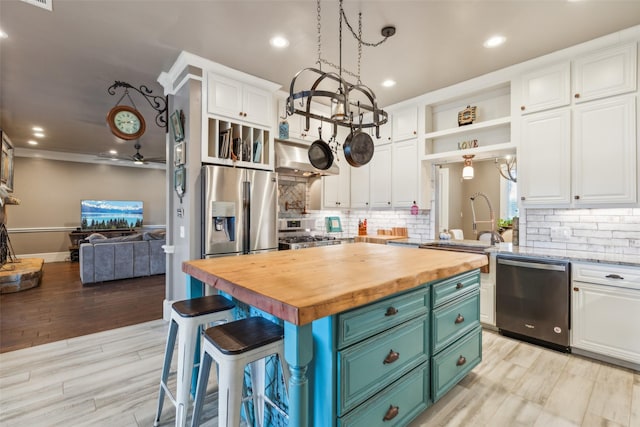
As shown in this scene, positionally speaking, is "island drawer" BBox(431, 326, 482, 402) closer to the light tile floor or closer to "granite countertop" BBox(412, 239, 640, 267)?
the light tile floor

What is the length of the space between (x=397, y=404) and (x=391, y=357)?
11.5 inches

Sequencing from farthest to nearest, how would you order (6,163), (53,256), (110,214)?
(110,214)
(53,256)
(6,163)

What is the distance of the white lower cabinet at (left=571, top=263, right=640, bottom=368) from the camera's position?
2.40 metres

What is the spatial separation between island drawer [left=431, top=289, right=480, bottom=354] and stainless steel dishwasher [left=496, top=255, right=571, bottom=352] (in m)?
0.94

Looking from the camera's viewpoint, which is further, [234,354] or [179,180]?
[179,180]

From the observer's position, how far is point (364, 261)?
6.55ft

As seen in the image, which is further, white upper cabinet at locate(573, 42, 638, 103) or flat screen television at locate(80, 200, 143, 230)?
flat screen television at locate(80, 200, 143, 230)

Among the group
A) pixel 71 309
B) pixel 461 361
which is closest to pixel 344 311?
pixel 461 361

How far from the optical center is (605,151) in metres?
2.74

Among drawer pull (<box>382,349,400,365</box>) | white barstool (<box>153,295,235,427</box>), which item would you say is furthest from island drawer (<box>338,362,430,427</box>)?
white barstool (<box>153,295,235,427</box>)

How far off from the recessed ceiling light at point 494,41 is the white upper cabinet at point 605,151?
100 cm

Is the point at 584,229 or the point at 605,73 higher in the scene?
the point at 605,73

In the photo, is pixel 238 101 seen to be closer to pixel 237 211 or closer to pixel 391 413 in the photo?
pixel 237 211

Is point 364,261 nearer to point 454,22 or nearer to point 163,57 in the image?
point 454,22
